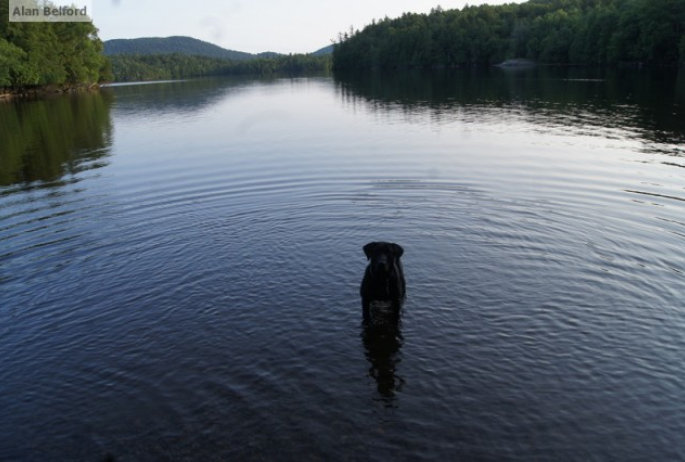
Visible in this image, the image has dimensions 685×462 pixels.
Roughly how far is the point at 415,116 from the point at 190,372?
1899 inches

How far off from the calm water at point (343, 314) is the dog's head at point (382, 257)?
4.69 feet

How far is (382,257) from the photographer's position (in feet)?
38.4

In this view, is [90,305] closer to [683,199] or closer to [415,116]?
[683,199]

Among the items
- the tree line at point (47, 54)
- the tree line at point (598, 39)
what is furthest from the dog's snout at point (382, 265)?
the tree line at point (598, 39)

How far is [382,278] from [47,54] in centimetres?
13874

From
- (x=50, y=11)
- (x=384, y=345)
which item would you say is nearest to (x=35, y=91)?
(x=50, y=11)

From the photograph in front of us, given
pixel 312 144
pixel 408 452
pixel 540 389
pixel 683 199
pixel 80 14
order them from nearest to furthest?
1. pixel 408 452
2. pixel 540 389
3. pixel 683 199
4. pixel 312 144
5. pixel 80 14

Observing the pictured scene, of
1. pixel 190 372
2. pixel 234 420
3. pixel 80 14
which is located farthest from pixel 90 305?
pixel 80 14

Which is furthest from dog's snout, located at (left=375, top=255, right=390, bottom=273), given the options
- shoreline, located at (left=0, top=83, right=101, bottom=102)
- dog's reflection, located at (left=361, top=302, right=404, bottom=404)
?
shoreline, located at (left=0, top=83, right=101, bottom=102)

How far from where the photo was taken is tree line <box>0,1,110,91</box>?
10738cm

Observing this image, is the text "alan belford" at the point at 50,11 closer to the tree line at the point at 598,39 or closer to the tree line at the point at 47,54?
the tree line at the point at 47,54

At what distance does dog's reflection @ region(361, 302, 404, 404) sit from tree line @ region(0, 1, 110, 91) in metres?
115

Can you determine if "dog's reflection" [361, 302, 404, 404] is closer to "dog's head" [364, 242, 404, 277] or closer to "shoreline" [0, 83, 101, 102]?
"dog's head" [364, 242, 404, 277]

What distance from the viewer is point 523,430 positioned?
27.6ft
